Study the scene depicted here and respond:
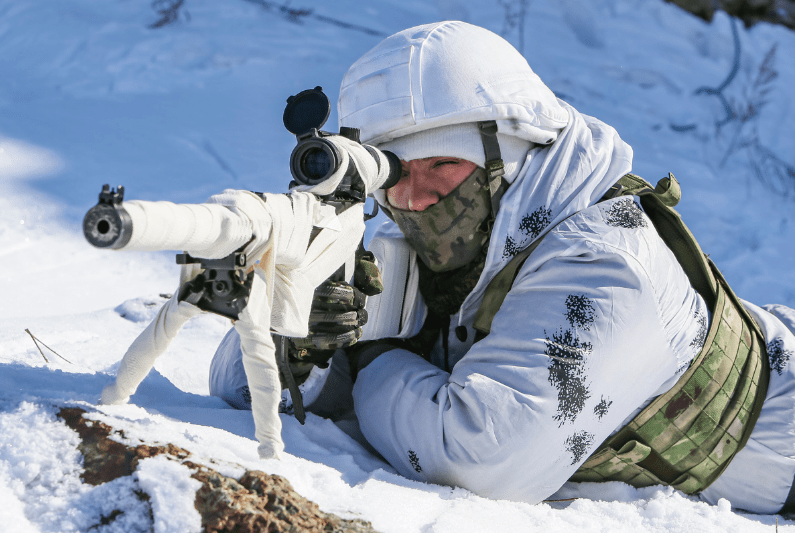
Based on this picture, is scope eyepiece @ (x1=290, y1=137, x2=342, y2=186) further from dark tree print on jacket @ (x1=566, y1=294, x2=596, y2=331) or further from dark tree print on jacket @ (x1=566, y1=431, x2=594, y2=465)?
dark tree print on jacket @ (x1=566, y1=431, x2=594, y2=465)

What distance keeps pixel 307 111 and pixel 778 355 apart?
109 cm

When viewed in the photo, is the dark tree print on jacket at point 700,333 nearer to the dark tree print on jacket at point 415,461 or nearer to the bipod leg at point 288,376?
the dark tree print on jacket at point 415,461

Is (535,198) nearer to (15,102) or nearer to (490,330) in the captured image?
(490,330)

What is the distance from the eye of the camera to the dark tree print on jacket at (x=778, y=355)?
1.38m

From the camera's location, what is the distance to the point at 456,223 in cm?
134

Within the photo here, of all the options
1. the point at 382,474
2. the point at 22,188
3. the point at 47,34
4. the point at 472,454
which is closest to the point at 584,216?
the point at 472,454

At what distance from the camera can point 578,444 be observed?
1141 millimetres

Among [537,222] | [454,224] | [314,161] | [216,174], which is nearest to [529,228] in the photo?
[537,222]

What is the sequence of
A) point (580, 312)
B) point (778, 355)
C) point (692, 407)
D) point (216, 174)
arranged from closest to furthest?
point (580, 312) → point (692, 407) → point (778, 355) → point (216, 174)

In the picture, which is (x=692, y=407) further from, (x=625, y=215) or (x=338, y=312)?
(x=338, y=312)

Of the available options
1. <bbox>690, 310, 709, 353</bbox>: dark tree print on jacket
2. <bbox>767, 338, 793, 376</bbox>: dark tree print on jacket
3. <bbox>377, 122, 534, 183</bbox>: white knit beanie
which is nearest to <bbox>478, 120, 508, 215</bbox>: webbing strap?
<bbox>377, 122, 534, 183</bbox>: white knit beanie

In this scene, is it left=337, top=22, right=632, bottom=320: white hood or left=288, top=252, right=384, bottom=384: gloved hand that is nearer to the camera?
left=288, top=252, right=384, bottom=384: gloved hand

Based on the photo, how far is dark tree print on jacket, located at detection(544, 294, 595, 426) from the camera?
1104mm

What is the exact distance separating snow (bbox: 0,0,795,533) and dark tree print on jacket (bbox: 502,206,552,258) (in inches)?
18.5
